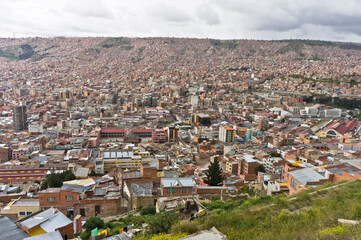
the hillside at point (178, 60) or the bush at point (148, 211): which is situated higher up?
the hillside at point (178, 60)

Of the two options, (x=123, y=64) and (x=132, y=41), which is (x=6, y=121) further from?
(x=132, y=41)

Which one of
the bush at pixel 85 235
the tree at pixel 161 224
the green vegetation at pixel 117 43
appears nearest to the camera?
the tree at pixel 161 224

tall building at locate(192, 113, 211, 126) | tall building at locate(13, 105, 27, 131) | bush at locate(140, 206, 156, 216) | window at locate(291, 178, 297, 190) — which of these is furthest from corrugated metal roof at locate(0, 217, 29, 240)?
tall building at locate(192, 113, 211, 126)

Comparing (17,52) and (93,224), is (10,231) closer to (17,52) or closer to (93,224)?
(93,224)

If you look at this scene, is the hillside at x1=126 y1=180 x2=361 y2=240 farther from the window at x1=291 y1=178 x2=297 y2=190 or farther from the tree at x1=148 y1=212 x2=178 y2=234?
the window at x1=291 y1=178 x2=297 y2=190

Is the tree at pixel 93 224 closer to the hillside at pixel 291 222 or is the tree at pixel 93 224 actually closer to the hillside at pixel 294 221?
the hillside at pixel 291 222

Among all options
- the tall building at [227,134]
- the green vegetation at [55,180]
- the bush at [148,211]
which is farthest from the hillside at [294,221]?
the tall building at [227,134]

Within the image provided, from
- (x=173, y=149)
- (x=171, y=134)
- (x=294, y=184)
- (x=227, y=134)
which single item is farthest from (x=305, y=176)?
(x=171, y=134)
